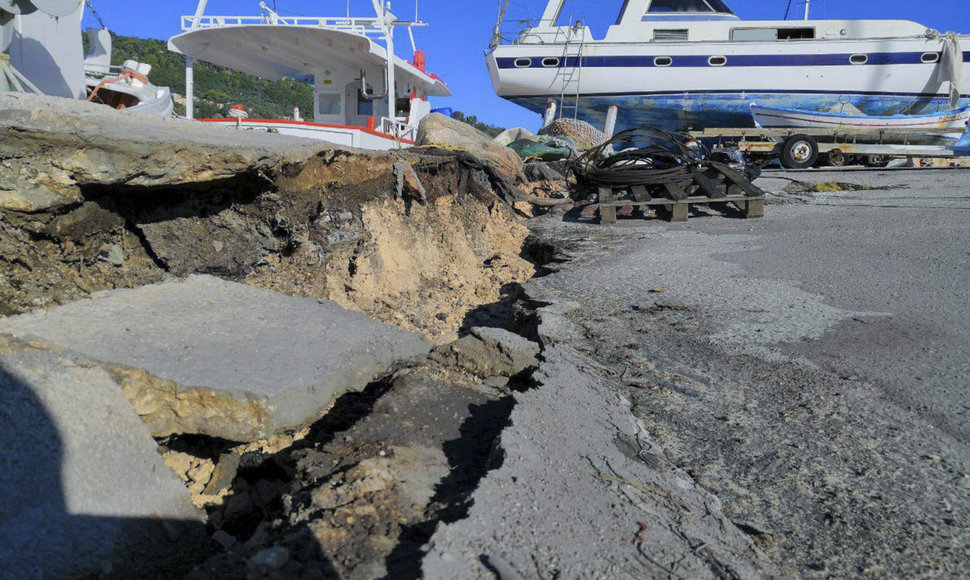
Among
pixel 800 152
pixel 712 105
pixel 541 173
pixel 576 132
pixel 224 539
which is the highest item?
pixel 712 105

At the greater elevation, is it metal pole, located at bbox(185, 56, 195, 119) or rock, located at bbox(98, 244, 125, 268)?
metal pole, located at bbox(185, 56, 195, 119)

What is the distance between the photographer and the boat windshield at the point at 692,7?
53.1 feet

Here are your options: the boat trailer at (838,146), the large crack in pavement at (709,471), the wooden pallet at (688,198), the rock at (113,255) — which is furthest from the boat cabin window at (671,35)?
the rock at (113,255)

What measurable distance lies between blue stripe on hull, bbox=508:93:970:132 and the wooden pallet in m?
9.44

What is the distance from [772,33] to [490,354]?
16.5m

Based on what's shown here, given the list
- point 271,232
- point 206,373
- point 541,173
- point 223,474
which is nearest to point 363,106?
point 541,173

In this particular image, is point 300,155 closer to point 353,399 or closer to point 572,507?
point 353,399

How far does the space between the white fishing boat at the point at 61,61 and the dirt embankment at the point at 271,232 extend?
3.25 meters

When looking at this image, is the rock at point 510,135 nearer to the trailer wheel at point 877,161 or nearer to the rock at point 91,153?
the trailer wheel at point 877,161

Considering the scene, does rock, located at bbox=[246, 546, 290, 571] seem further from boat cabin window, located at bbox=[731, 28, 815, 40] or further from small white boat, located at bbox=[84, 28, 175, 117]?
boat cabin window, located at bbox=[731, 28, 815, 40]

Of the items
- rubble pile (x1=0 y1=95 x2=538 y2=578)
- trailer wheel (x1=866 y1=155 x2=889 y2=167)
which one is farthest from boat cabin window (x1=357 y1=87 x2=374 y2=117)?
trailer wheel (x1=866 y1=155 x2=889 y2=167)

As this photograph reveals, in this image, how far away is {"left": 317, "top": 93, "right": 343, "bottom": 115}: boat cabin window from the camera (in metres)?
12.2

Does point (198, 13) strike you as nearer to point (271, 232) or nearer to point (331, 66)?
point (331, 66)

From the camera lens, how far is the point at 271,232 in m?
4.20
